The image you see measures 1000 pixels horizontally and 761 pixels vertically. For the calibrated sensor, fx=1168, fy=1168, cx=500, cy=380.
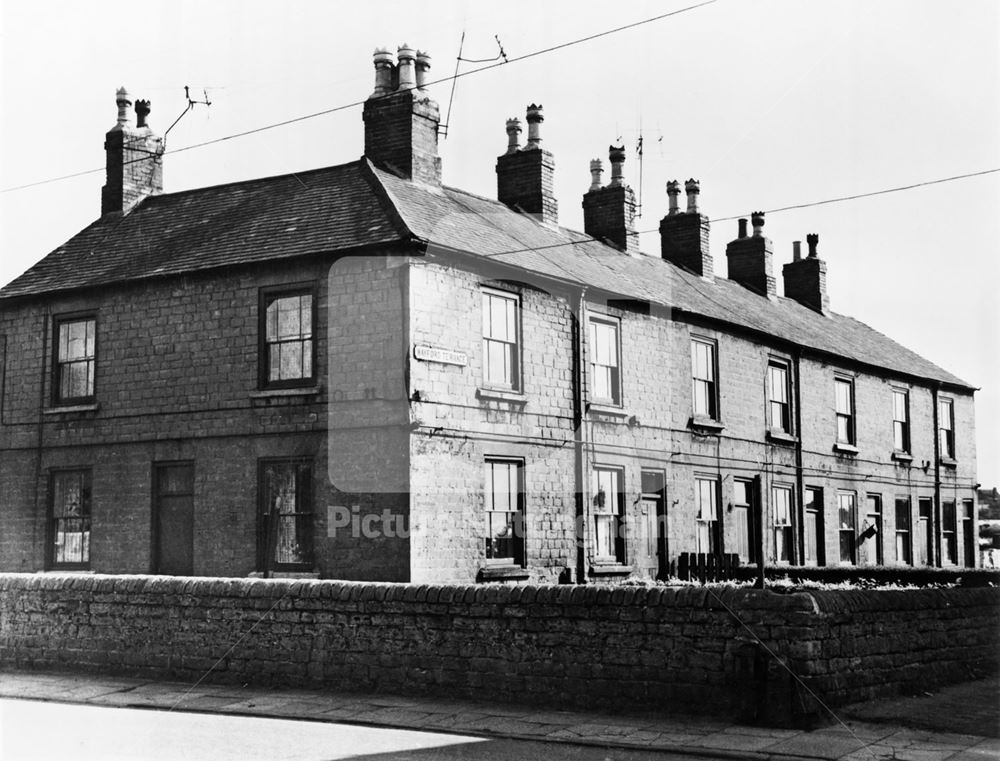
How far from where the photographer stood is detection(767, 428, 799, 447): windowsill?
85.5 feet

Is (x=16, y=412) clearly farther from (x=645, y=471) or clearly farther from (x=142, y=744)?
(x=142, y=744)

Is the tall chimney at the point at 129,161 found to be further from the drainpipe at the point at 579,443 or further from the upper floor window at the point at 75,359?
the drainpipe at the point at 579,443

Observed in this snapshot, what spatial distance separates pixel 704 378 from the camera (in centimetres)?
2408

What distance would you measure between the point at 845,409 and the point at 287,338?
625 inches

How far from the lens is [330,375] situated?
1808cm

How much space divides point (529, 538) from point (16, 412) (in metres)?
9.96

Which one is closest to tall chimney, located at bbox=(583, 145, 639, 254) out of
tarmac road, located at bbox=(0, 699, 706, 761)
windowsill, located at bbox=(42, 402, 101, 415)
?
windowsill, located at bbox=(42, 402, 101, 415)

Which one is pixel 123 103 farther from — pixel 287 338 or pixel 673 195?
pixel 673 195

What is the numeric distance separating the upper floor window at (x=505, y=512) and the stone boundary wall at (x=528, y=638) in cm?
565

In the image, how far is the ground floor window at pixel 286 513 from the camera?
1833 centimetres

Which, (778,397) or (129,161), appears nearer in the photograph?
(129,161)

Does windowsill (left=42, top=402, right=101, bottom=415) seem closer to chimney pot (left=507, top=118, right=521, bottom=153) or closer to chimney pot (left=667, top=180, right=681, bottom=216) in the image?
chimney pot (left=507, top=118, right=521, bottom=153)

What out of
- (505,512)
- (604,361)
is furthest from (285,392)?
(604,361)

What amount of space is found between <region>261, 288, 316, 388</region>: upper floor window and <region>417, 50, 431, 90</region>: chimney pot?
16.1ft
